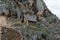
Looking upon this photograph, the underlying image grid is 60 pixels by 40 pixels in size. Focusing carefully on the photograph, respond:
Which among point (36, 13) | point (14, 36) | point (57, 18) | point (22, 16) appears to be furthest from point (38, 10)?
point (14, 36)

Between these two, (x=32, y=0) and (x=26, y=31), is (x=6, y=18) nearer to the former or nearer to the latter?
(x=26, y=31)

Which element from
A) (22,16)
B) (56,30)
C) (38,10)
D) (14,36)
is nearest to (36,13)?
(38,10)

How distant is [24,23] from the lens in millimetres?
41906

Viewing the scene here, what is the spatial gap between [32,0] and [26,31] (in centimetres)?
1602

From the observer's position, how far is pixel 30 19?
46531 millimetres

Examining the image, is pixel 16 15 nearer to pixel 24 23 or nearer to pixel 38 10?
pixel 24 23

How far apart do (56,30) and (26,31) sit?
13561 mm

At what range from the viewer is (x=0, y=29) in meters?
15.5

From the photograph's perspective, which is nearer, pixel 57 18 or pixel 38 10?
pixel 38 10

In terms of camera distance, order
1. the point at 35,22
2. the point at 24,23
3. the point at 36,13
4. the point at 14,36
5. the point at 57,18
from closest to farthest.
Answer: the point at 14,36
the point at 24,23
the point at 35,22
the point at 36,13
the point at 57,18

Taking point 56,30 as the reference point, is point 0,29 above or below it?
above

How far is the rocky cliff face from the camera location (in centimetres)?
3809

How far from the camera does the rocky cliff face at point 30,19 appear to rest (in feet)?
125

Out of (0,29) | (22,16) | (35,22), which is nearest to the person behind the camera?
(0,29)
